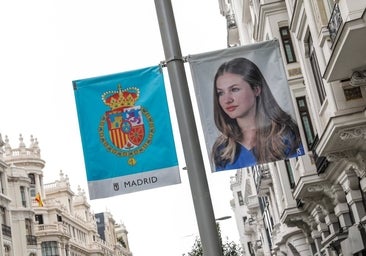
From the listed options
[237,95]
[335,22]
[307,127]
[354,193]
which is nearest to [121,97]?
[237,95]

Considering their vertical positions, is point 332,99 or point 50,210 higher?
point 50,210

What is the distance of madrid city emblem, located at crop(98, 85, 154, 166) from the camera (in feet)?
23.9

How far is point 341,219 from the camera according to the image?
63.4 ft

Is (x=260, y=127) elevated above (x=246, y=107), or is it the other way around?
(x=246, y=107)

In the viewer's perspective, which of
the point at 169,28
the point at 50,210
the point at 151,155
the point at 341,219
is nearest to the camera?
the point at 169,28

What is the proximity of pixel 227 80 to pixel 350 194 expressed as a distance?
10.6 metres

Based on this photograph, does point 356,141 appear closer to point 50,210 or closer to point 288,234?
point 288,234

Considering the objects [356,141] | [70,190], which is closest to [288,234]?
[356,141]

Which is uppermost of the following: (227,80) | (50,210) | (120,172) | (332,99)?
(50,210)

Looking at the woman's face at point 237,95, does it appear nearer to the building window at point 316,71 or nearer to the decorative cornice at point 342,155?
the decorative cornice at point 342,155

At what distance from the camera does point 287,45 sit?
2158cm

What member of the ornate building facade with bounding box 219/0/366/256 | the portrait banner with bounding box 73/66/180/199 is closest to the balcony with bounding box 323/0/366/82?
the ornate building facade with bounding box 219/0/366/256

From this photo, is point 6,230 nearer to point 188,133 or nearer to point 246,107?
point 246,107

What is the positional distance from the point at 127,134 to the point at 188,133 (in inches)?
46.0
